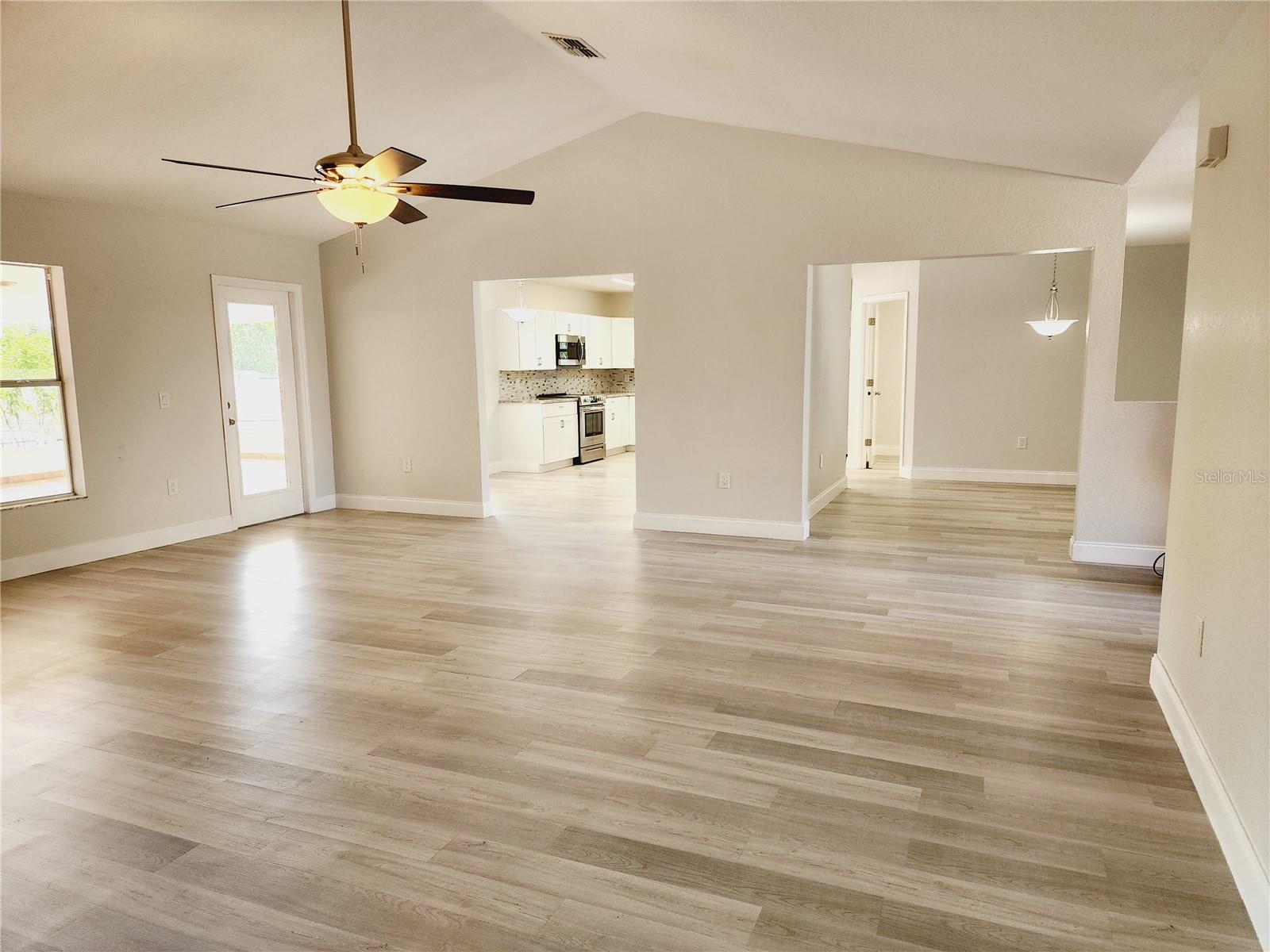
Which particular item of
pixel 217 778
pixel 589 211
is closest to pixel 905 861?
pixel 217 778

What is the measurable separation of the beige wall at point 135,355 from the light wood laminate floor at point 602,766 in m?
0.86

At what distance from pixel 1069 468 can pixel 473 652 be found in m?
7.24

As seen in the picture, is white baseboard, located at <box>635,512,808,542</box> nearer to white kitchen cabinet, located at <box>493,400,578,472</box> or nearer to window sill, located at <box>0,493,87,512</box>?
white kitchen cabinet, located at <box>493,400,578,472</box>

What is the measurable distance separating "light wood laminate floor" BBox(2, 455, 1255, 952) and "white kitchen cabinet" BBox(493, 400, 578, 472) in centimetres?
475

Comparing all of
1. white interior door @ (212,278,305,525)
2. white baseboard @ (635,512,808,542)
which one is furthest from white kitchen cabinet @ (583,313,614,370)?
white baseboard @ (635,512,808,542)

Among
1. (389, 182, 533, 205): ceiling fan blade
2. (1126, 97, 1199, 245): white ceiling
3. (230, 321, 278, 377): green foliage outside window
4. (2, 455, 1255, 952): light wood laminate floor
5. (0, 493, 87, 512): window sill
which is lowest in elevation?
(2, 455, 1255, 952): light wood laminate floor

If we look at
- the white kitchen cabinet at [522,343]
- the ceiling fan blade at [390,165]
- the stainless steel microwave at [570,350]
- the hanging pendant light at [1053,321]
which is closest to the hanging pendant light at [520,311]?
the white kitchen cabinet at [522,343]

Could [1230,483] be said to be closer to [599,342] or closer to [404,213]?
[404,213]

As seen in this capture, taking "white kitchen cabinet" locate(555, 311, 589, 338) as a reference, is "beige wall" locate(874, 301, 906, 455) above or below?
below

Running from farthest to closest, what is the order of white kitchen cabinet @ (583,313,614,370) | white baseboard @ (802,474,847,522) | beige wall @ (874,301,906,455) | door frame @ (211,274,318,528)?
beige wall @ (874,301,906,455)
white kitchen cabinet @ (583,313,614,370)
door frame @ (211,274,318,528)
white baseboard @ (802,474,847,522)

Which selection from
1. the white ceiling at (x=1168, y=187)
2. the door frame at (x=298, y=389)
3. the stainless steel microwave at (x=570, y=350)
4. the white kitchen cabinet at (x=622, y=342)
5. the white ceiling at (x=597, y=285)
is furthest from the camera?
the white kitchen cabinet at (x=622, y=342)

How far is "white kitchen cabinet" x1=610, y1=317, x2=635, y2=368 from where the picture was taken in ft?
39.6

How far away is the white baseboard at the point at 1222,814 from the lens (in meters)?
1.85

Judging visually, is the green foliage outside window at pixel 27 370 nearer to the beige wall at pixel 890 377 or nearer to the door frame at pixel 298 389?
the door frame at pixel 298 389
